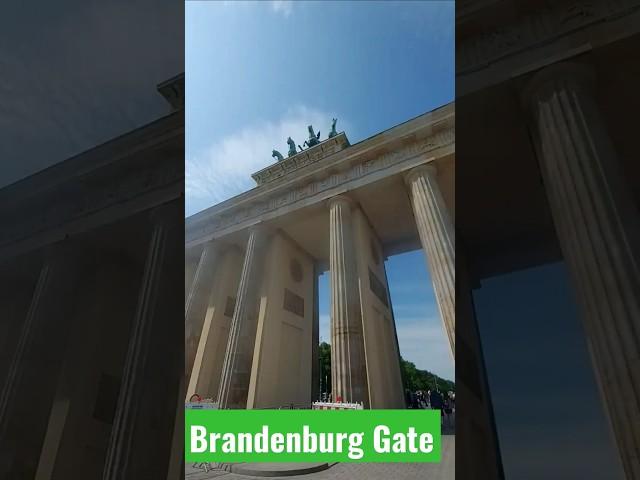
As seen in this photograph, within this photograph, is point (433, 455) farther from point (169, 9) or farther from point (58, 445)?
point (58, 445)

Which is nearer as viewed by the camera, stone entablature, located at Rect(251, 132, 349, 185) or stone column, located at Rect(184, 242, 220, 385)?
stone column, located at Rect(184, 242, 220, 385)

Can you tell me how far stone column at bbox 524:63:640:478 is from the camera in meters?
4.44

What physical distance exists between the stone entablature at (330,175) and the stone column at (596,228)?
19.1 feet

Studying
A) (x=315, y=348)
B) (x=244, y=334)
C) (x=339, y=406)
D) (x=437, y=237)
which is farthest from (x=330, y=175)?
(x=339, y=406)

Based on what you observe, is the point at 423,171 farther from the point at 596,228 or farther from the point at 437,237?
the point at 596,228

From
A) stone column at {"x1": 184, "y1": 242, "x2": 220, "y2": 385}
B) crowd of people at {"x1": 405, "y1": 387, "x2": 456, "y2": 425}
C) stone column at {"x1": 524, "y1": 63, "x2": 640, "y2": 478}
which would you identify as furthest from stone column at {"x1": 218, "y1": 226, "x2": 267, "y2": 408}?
stone column at {"x1": 524, "y1": 63, "x2": 640, "y2": 478}

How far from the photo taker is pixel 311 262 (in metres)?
19.9

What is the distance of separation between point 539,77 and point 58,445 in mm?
14215

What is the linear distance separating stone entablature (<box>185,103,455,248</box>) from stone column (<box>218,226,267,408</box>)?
1.41 metres

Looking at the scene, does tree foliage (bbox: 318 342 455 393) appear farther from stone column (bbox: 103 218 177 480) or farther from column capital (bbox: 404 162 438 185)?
stone column (bbox: 103 218 177 480)

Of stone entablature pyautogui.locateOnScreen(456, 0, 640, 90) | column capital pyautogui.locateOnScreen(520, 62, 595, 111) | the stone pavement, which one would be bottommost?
the stone pavement

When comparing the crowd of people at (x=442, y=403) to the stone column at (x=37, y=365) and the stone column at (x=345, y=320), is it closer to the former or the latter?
the stone column at (x=345, y=320)

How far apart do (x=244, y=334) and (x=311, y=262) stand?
7.27 meters

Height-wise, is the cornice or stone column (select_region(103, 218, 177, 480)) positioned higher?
the cornice
